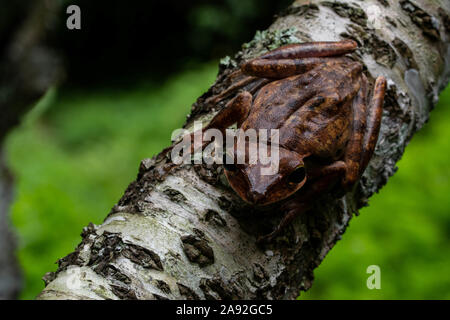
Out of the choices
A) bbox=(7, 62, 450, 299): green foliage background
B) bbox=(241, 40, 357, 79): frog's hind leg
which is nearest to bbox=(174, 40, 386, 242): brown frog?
bbox=(241, 40, 357, 79): frog's hind leg

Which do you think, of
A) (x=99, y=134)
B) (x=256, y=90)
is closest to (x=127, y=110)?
(x=99, y=134)

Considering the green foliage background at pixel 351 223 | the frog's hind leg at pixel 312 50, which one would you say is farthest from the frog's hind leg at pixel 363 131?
the green foliage background at pixel 351 223

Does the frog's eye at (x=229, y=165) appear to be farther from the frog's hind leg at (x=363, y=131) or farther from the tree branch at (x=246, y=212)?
the frog's hind leg at (x=363, y=131)

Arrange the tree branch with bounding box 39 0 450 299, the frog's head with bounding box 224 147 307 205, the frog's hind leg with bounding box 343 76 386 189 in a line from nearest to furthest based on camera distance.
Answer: the tree branch with bounding box 39 0 450 299
the frog's head with bounding box 224 147 307 205
the frog's hind leg with bounding box 343 76 386 189

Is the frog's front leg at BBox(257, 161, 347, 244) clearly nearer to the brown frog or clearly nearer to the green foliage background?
the brown frog

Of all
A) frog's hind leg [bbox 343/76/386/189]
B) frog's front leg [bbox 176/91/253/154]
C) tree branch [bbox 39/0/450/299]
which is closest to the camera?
tree branch [bbox 39/0/450/299]

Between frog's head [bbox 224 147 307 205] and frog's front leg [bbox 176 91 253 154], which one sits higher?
frog's front leg [bbox 176 91 253 154]
